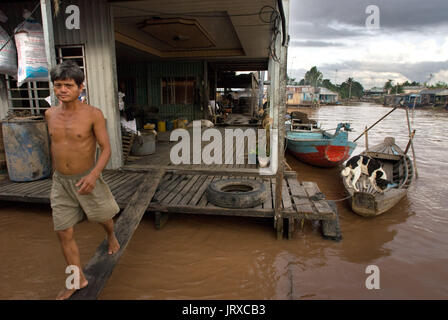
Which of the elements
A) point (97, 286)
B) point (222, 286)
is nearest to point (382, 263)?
point (222, 286)

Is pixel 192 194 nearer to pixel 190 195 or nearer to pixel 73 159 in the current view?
pixel 190 195

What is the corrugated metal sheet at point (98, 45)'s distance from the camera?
525cm

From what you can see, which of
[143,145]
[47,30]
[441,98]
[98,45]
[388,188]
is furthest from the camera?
[441,98]

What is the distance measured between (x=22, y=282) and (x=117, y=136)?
329 centimetres

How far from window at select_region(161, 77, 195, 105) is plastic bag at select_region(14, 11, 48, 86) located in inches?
304

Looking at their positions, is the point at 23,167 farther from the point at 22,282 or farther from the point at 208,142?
the point at 208,142

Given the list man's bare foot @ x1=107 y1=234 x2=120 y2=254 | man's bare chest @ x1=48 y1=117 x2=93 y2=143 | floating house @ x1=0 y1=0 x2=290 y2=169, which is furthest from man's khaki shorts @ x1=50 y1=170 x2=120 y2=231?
floating house @ x1=0 y1=0 x2=290 y2=169

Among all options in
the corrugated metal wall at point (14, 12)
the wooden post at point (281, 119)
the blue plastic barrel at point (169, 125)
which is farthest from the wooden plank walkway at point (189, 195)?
the blue plastic barrel at point (169, 125)

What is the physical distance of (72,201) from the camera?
95.8 inches

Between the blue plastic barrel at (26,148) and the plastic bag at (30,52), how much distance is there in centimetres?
79

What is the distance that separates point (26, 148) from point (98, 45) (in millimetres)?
2337

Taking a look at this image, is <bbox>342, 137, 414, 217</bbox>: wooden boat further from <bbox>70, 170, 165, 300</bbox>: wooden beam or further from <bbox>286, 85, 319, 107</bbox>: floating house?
<bbox>286, 85, 319, 107</bbox>: floating house

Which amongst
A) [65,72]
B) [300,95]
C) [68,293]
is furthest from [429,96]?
[68,293]

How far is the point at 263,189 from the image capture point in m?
4.16
